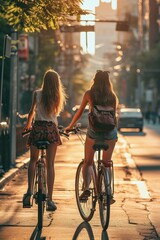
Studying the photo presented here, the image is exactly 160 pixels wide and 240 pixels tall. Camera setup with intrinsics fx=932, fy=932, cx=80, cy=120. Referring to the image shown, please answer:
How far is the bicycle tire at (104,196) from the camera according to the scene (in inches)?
410

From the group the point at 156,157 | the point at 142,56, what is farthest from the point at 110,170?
the point at 142,56

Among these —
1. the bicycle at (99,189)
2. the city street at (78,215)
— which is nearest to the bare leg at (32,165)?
the city street at (78,215)

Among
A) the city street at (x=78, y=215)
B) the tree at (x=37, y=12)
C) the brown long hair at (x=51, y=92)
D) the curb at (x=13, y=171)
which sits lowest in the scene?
the curb at (x=13, y=171)

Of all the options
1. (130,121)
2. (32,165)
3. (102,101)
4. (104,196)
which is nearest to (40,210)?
(104,196)

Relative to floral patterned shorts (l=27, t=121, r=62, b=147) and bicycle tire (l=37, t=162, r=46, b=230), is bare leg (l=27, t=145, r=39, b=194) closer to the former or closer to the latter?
floral patterned shorts (l=27, t=121, r=62, b=147)

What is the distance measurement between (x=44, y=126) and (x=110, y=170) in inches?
39.5

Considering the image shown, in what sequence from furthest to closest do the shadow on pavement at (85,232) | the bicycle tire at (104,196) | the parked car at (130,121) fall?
the parked car at (130,121), the bicycle tire at (104,196), the shadow on pavement at (85,232)

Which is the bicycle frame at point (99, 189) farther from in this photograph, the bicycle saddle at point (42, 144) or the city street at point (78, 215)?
the bicycle saddle at point (42, 144)

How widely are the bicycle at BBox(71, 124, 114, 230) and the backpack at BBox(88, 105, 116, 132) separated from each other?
0.62 feet

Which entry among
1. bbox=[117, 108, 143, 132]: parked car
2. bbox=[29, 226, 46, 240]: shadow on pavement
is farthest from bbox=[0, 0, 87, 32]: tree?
bbox=[117, 108, 143, 132]: parked car

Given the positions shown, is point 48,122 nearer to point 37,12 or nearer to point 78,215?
point 78,215

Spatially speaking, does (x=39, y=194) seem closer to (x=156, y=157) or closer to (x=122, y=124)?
(x=156, y=157)

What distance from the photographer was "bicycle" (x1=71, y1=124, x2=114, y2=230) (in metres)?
10.5

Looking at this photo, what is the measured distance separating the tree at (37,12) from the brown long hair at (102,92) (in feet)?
12.4
